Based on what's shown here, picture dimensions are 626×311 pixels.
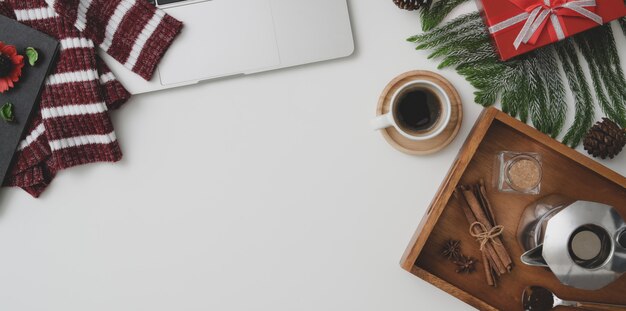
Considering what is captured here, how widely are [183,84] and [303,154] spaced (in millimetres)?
236

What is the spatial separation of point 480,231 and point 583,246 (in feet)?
0.48

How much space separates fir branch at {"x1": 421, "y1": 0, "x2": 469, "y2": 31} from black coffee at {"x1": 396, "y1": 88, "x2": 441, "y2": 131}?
0.12 meters

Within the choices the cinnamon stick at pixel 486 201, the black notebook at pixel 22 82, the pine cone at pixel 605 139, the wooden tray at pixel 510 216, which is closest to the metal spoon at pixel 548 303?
the wooden tray at pixel 510 216

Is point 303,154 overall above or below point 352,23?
below

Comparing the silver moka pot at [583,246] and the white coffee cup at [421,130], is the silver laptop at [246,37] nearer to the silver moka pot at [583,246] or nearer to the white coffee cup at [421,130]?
the white coffee cup at [421,130]

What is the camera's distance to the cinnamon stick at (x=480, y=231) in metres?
0.79

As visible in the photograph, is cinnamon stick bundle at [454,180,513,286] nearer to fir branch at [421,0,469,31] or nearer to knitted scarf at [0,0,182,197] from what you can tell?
fir branch at [421,0,469,31]

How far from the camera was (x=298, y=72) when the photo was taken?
852mm

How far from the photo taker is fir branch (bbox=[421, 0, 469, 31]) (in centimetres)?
83

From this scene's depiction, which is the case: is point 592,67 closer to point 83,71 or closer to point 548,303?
point 548,303

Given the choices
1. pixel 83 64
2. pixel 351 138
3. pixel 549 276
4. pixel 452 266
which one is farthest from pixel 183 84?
pixel 549 276

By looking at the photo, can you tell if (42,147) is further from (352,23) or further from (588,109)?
(588,109)

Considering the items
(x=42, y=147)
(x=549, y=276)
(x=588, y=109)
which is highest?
(x=42, y=147)

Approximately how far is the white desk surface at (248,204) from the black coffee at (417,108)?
0.23 ft
